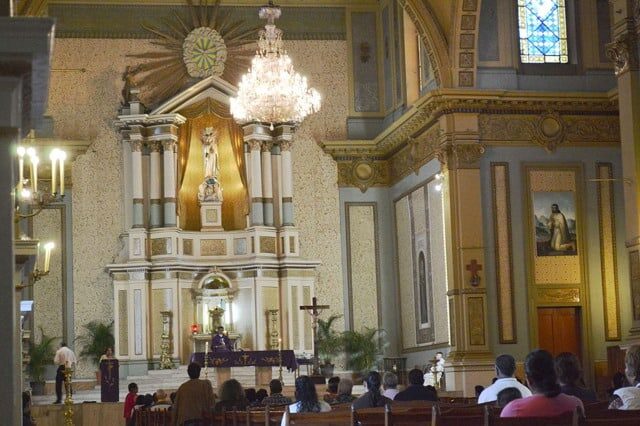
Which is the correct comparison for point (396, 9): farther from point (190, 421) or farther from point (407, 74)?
point (190, 421)

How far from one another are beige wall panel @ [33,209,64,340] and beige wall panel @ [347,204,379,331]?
6718 millimetres

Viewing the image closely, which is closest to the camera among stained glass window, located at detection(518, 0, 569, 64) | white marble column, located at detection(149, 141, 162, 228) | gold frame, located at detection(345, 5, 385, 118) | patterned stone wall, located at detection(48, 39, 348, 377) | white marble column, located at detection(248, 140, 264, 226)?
stained glass window, located at detection(518, 0, 569, 64)

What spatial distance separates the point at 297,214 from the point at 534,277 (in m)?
7.18

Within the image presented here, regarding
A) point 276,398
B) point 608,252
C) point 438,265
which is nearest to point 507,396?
point 276,398

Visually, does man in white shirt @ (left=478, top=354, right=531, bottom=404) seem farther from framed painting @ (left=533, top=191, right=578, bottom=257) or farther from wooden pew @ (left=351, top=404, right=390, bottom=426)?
framed painting @ (left=533, top=191, right=578, bottom=257)

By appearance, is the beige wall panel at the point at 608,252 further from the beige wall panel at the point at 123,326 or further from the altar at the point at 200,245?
the beige wall panel at the point at 123,326

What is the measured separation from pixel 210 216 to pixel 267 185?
1.52 m

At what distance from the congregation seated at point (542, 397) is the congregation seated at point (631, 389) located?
60.5 inches

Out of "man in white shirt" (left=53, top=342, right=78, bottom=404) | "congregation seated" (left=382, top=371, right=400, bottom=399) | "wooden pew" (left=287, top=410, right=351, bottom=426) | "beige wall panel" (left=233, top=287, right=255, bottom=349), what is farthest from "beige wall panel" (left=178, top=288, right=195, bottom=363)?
"wooden pew" (left=287, top=410, right=351, bottom=426)

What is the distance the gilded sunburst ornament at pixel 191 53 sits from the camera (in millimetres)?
31094

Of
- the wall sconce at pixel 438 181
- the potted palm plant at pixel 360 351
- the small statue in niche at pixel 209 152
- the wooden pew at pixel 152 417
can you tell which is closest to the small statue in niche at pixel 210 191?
the small statue in niche at pixel 209 152

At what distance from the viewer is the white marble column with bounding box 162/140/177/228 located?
30281mm

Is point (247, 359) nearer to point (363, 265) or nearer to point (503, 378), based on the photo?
point (363, 265)

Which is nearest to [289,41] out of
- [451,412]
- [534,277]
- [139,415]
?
[534,277]
